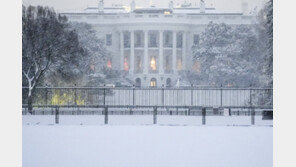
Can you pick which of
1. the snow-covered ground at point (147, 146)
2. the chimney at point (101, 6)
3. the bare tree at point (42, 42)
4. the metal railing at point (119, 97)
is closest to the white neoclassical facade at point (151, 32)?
the chimney at point (101, 6)

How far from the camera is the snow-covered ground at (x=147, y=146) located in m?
8.30

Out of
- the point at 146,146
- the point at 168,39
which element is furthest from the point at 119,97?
the point at 168,39

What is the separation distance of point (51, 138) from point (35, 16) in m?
17.8

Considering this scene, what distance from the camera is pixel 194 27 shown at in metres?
64.7

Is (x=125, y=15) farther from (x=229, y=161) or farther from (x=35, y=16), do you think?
(x=229, y=161)

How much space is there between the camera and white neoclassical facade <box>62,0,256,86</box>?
204 feet

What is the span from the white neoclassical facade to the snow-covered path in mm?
47851

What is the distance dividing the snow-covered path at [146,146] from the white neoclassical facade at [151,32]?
47851 millimetres

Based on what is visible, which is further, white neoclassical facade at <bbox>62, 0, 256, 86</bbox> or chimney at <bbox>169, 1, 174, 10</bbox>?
chimney at <bbox>169, 1, 174, 10</bbox>

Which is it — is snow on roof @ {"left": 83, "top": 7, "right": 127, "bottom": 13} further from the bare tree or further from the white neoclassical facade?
the bare tree

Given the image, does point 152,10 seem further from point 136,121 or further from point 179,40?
point 136,121

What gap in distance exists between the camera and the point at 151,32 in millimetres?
65500

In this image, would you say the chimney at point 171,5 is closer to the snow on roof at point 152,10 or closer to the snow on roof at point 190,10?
the snow on roof at point 152,10

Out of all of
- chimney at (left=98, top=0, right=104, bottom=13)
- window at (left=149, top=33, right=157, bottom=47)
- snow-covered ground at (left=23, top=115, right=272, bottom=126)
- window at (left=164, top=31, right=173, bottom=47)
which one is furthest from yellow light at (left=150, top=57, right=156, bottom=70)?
snow-covered ground at (left=23, top=115, right=272, bottom=126)
